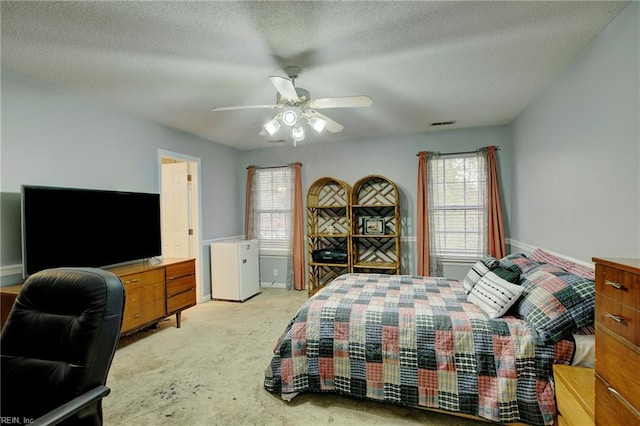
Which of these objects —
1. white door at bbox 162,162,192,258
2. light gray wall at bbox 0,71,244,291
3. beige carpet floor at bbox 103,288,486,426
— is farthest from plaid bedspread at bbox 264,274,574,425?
white door at bbox 162,162,192,258

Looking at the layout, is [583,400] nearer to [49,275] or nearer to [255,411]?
[255,411]

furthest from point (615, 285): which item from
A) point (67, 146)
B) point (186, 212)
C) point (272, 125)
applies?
point (186, 212)

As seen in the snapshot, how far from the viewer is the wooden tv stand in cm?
289

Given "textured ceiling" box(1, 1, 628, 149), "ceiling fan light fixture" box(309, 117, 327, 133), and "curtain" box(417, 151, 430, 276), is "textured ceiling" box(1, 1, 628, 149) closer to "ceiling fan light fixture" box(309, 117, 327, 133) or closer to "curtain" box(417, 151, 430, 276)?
"ceiling fan light fixture" box(309, 117, 327, 133)

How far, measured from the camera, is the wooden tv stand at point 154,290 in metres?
2.89

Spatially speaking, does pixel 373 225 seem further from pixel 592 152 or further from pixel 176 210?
pixel 176 210

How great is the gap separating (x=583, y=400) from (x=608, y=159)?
1.48m

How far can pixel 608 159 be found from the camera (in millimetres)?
1935

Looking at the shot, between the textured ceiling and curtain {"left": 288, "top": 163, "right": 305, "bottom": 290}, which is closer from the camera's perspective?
the textured ceiling

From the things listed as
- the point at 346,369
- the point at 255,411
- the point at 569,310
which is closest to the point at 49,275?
the point at 255,411

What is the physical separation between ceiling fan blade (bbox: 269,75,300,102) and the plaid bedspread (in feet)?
5.28

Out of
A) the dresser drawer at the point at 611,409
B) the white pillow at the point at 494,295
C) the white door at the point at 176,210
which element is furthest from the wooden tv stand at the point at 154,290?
the dresser drawer at the point at 611,409

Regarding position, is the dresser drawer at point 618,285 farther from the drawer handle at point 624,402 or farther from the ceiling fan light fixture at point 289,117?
the ceiling fan light fixture at point 289,117

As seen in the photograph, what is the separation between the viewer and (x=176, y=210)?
4.65 metres
